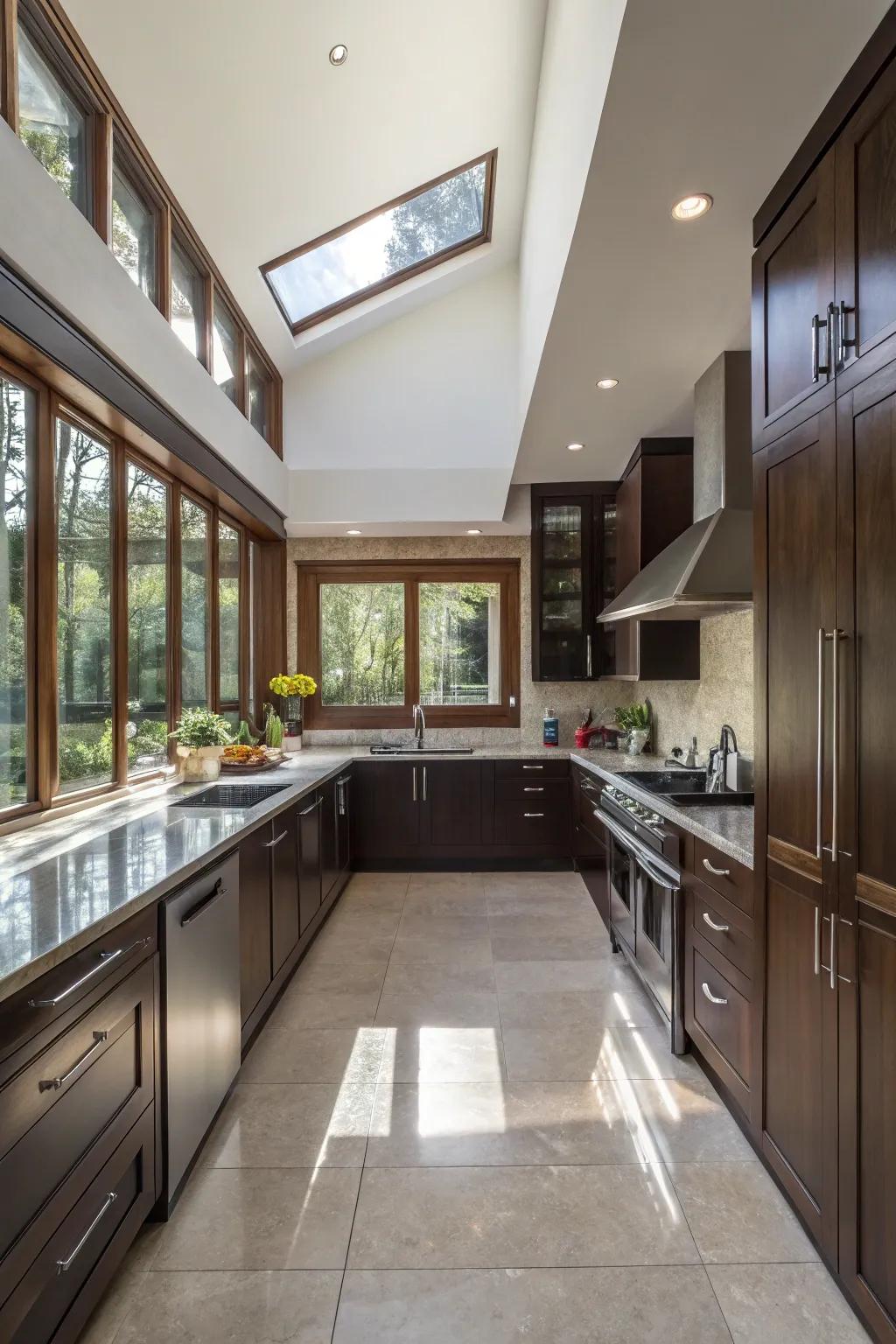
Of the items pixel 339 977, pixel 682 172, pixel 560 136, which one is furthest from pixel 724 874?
pixel 560 136

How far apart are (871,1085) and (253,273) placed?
4277 mm

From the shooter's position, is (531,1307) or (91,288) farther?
(91,288)

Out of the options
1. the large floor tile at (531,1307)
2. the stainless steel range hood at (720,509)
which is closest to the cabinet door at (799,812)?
the large floor tile at (531,1307)

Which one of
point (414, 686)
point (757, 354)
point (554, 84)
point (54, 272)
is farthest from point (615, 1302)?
point (414, 686)

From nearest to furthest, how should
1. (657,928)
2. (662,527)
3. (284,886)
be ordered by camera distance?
1. (657,928)
2. (284,886)
3. (662,527)

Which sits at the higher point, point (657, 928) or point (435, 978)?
point (657, 928)

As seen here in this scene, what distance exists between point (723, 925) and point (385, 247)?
416cm

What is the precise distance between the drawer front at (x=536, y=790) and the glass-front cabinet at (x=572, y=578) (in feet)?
2.36

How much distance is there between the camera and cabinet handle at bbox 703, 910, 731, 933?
2110 mm

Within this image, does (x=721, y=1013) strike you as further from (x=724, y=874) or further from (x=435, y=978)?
(x=435, y=978)

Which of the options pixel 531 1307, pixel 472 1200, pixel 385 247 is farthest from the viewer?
pixel 385 247

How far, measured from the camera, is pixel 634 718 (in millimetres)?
4703

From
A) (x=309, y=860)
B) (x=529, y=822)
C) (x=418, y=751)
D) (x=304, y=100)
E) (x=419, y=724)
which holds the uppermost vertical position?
(x=304, y=100)

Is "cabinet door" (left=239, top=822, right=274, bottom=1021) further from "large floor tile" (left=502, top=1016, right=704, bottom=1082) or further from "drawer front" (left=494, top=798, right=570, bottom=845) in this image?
"drawer front" (left=494, top=798, right=570, bottom=845)
